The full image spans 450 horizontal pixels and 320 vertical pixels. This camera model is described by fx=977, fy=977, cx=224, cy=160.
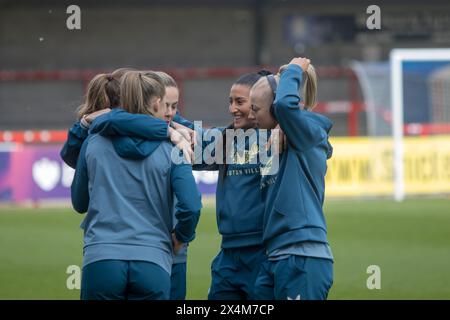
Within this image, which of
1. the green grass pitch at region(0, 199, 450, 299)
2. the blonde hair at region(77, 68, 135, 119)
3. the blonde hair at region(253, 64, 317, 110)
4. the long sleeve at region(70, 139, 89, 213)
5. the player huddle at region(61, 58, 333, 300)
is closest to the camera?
the player huddle at region(61, 58, 333, 300)

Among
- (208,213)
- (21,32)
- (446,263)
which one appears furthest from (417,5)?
(446,263)

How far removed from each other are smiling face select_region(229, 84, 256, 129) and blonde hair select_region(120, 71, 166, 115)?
2.48 feet

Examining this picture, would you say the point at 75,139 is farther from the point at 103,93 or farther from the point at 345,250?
the point at 345,250

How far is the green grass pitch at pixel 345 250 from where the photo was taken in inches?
384

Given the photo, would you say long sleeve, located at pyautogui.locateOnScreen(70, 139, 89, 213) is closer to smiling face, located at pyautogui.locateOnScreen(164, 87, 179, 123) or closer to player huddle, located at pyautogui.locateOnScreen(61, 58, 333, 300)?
player huddle, located at pyautogui.locateOnScreen(61, 58, 333, 300)

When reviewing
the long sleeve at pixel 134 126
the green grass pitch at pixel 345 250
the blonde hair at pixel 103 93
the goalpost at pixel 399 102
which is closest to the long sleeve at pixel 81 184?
the long sleeve at pixel 134 126

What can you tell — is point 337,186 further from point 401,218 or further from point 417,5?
point 417,5

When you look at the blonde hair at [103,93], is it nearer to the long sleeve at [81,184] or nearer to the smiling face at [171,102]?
the smiling face at [171,102]

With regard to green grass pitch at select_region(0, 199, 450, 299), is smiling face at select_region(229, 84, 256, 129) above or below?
above

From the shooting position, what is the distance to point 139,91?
193 inches

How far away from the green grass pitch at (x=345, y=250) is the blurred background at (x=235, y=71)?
14.7 inches

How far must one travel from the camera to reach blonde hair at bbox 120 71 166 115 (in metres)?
4.89

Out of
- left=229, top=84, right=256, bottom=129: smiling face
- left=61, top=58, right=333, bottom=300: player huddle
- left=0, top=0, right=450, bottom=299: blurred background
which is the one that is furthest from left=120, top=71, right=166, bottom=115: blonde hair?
left=0, top=0, right=450, bottom=299: blurred background

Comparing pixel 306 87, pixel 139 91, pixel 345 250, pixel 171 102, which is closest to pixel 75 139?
pixel 171 102
